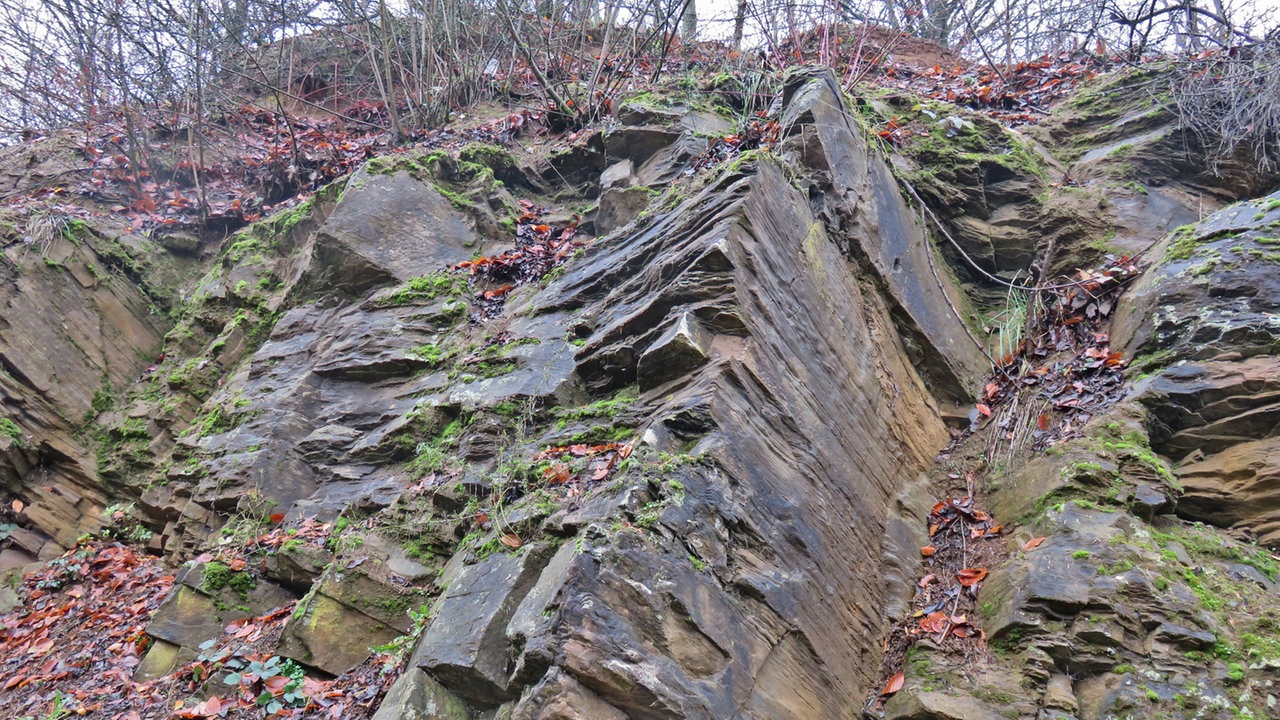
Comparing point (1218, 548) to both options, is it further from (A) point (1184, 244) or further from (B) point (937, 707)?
(A) point (1184, 244)

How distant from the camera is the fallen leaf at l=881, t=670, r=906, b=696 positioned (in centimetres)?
396

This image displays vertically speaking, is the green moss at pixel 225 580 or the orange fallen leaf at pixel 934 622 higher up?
the orange fallen leaf at pixel 934 622

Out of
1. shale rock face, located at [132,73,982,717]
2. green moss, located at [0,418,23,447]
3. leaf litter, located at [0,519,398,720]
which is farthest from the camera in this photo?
green moss, located at [0,418,23,447]

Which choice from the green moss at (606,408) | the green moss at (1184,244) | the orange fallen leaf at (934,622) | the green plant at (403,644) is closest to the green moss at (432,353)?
the green moss at (606,408)

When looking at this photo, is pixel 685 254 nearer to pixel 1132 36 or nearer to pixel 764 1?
pixel 764 1

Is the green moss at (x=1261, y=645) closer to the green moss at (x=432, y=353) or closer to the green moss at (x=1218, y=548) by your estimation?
the green moss at (x=1218, y=548)

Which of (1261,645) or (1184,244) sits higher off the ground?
(1184,244)

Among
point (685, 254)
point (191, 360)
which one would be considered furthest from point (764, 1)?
point (191, 360)

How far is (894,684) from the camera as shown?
13.1 feet

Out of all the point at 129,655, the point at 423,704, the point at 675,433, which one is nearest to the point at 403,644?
the point at 423,704

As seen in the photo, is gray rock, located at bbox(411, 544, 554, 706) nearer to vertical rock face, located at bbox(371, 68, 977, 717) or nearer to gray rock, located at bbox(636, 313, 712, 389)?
vertical rock face, located at bbox(371, 68, 977, 717)

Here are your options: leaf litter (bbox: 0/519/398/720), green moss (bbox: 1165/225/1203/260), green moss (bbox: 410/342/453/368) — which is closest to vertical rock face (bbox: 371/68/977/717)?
green moss (bbox: 410/342/453/368)

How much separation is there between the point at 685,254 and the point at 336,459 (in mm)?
3348

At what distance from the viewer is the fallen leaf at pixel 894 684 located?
13.0 ft
